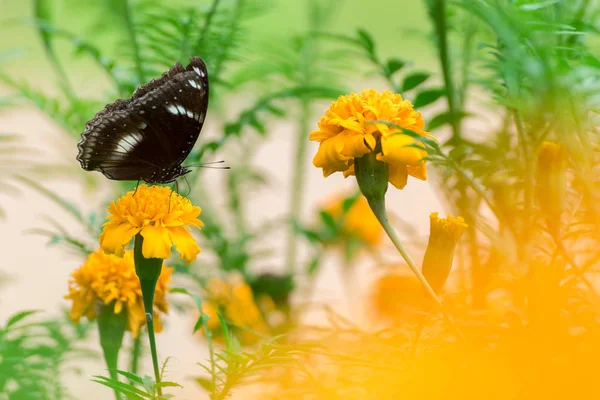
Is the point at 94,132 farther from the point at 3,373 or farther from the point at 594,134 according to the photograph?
the point at 594,134

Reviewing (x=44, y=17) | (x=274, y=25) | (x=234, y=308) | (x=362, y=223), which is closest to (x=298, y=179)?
(x=362, y=223)

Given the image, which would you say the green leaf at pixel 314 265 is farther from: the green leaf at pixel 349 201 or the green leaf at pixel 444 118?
the green leaf at pixel 444 118

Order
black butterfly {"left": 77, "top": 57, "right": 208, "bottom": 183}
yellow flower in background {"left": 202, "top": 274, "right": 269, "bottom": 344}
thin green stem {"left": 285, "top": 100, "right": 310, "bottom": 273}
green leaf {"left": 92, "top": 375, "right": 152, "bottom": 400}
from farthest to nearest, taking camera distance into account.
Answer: thin green stem {"left": 285, "top": 100, "right": 310, "bottom": 273}
yellow flower in background {"left": 202, "top": 274, "right": 269, "bottom": 344}
black butterfly {"left": 77, "top": 57, "right": 208, "bottom": 183}
green leaf {"left": 92, "top": 375, "right": 152, "bottom": 400}

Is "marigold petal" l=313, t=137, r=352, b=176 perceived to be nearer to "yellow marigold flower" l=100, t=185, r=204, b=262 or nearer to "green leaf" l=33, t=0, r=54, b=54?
"yellow marigold flower" l=100, t=185, r=204, b=262

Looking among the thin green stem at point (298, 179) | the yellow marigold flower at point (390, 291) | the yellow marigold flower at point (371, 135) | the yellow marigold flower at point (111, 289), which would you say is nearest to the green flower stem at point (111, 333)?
the yellow marigold flower at point (111, 289)

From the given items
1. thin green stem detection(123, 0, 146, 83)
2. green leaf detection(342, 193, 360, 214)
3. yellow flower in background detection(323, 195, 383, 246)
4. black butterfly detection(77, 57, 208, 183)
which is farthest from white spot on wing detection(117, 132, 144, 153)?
yellow flower in background detection(323, 195, 383, 246)

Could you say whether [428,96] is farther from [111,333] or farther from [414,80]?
[111,333]
